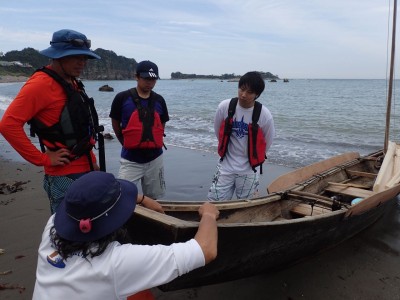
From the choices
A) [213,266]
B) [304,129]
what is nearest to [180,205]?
[213,266]

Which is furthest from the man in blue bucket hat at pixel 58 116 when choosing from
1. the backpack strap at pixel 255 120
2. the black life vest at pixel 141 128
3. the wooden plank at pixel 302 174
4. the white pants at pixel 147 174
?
the wooden plank at pixel 302 174

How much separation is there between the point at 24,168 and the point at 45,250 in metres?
7.04

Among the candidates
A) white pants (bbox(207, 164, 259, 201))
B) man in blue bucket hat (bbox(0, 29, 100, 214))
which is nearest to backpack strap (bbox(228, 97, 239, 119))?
white pants (bbox(207, 164, 259, 201))

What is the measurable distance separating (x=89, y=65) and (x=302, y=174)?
126609 millimetres

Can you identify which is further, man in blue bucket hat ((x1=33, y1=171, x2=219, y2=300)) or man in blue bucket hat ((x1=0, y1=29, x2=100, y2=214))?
man in blue bucket hat ((x1=0, y1=29, x2=100, y2=214))

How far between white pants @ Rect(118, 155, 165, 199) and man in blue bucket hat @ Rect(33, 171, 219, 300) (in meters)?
2.08

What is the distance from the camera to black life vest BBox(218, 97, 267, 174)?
11.8 ft

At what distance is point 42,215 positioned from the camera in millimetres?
4859

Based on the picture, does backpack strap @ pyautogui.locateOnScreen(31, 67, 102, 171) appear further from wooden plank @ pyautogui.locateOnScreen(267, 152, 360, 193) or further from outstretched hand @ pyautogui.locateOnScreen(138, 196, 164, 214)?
wooden plank @ pyautogui.locateOnScreen(267, 152, 360, 193)

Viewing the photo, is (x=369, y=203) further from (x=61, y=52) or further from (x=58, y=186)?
(x=61, y=52)

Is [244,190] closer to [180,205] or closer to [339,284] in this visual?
[180,205]

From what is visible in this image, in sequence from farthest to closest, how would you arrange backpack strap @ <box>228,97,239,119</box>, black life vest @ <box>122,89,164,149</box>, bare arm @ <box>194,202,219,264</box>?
Answer: backpack strap @ <box>228,97,239,119</box> < black life vest @ <box>122,89,164,149</box> < bare arm @ <box>194,202,219,264</box>

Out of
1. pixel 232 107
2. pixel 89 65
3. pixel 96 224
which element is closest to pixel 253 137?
pixel 232 107

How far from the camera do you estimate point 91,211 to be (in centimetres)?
154
